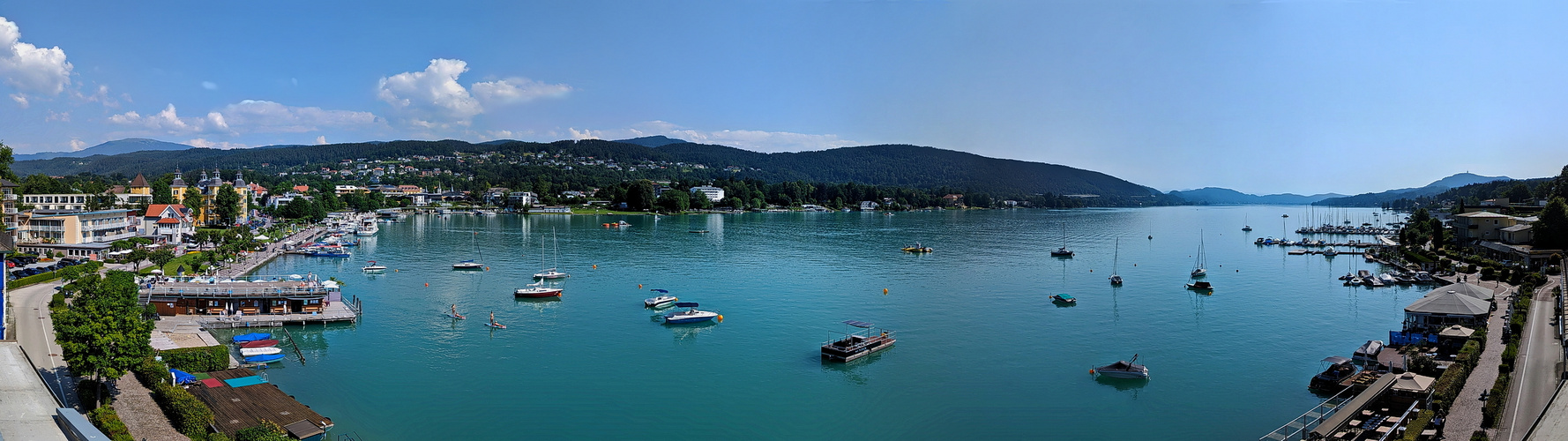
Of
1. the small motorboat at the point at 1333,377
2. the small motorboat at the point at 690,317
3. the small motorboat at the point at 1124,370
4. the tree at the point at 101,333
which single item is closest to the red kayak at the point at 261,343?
the tree at the point at 101,333

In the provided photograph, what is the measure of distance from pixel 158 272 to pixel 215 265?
292 inches

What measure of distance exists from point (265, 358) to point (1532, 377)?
34.8 metres

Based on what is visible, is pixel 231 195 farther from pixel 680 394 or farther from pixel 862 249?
pixel 680 394

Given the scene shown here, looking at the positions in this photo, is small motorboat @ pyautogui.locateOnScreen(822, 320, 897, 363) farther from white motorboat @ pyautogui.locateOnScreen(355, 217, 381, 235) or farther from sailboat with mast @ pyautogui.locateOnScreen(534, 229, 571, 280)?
white motorboat @ pyautogui.locateOnScreen(355, 217, 381, 235)

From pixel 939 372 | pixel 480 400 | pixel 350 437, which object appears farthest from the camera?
pixel 939 372

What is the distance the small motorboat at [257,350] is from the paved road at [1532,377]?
102 ft

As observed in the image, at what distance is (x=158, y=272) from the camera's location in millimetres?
36812

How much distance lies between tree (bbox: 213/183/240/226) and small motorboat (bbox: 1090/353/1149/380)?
258ft

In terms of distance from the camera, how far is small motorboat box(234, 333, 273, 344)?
2556cm

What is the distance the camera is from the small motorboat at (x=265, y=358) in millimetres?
23648

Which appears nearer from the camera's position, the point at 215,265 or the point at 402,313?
the point at 402,313

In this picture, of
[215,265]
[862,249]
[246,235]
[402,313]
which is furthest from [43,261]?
[862,249]

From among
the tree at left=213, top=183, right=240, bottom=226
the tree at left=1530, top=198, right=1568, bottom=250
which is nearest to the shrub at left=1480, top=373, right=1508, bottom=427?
the tree at left=1530, top=198, right=1568, bottom=250

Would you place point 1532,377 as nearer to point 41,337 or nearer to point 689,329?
point 689,329
